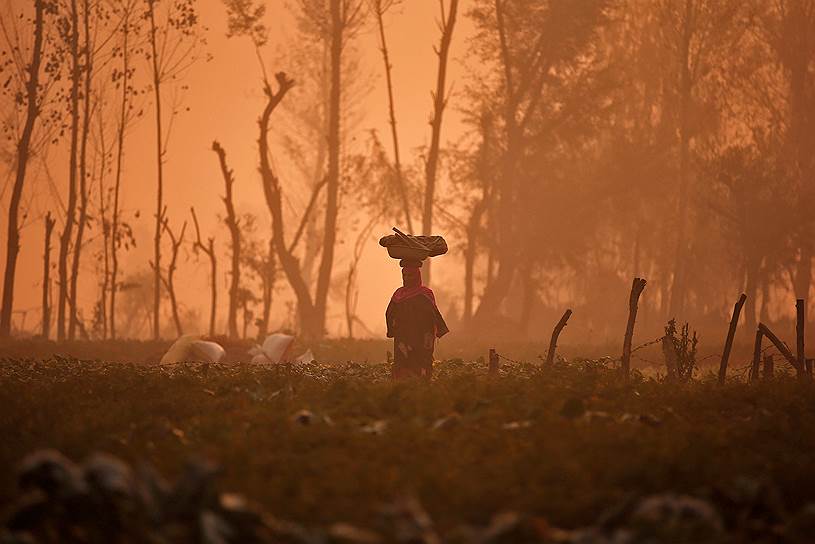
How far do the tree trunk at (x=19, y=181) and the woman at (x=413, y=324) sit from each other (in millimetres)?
22623

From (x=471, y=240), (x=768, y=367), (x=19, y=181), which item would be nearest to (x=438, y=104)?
(x=471, y=240)

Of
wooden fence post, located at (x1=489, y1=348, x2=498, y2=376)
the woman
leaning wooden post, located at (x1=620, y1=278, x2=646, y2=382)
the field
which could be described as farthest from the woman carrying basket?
the field

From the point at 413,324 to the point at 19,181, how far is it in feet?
77.2

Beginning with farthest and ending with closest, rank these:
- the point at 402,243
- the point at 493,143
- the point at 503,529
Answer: the point at 493,143 < the point at 402,243 < the point at 503,529

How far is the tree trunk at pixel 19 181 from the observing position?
116 feet

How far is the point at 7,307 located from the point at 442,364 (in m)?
20.8

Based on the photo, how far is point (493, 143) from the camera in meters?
43.8

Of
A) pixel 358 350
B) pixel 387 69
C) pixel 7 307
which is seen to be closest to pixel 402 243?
pixel 358 350

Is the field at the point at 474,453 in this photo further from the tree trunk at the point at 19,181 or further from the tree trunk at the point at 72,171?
the tree trunk at the point at 72,171

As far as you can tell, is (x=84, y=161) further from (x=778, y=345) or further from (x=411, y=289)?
(x=778, y=345)

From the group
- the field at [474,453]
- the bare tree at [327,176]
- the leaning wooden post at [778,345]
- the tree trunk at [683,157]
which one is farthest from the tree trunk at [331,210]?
the field at [474,453]

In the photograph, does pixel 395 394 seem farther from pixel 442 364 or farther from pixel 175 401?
pixel 442 364

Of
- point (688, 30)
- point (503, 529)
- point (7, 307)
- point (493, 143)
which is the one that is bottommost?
point (503, 529)

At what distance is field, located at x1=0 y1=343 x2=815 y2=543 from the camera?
6.93 metres
